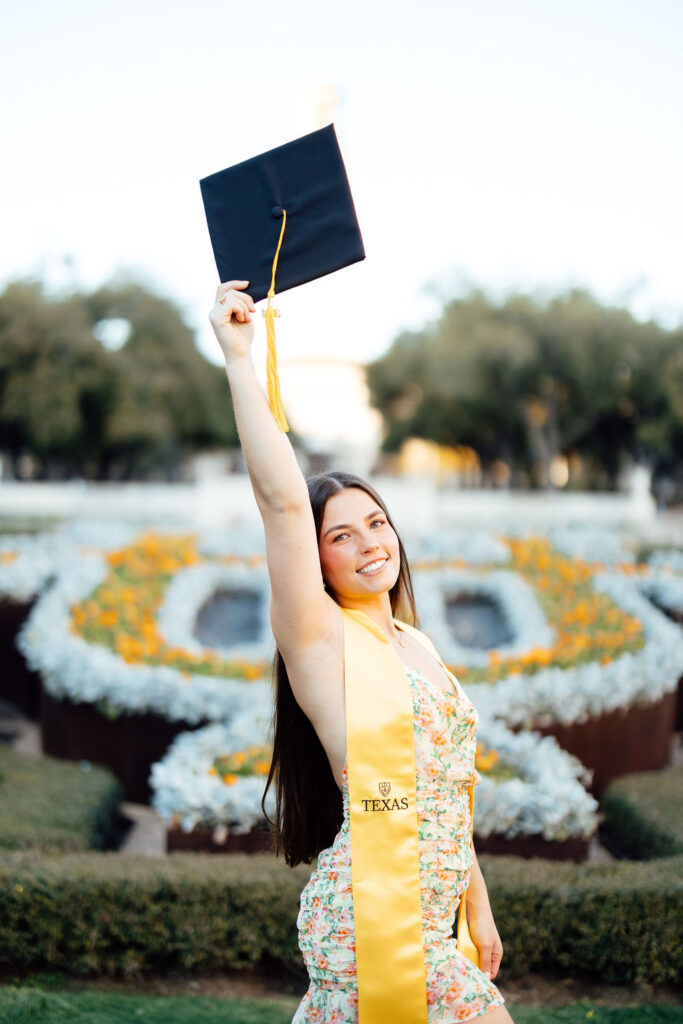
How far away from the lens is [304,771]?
2219 mm

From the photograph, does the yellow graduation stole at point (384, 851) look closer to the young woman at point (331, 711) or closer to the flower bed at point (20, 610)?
the young woman at point (331, 711)

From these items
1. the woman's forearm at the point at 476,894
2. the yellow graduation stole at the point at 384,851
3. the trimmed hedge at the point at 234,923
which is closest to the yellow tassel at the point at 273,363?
the yellow graduation stole at the point at 384,851

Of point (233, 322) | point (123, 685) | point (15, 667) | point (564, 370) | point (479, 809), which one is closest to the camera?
point (233, 322)

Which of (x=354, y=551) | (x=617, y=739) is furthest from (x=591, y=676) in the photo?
(x=354, y=551)

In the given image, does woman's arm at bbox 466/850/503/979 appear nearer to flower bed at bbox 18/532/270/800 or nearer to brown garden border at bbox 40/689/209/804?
flower bed at bbox 18/532/270/800

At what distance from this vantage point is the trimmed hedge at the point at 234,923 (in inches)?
141

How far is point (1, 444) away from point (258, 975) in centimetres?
2417

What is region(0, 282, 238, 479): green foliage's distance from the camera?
22.5m

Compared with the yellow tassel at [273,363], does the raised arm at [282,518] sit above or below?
below

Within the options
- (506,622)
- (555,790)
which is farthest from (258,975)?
(506,622)

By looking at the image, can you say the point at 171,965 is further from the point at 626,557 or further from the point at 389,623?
the point at 626,557

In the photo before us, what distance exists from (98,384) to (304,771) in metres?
23.9

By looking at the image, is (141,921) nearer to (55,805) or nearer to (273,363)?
(55,805)

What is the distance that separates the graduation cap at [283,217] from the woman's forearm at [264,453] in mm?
256
